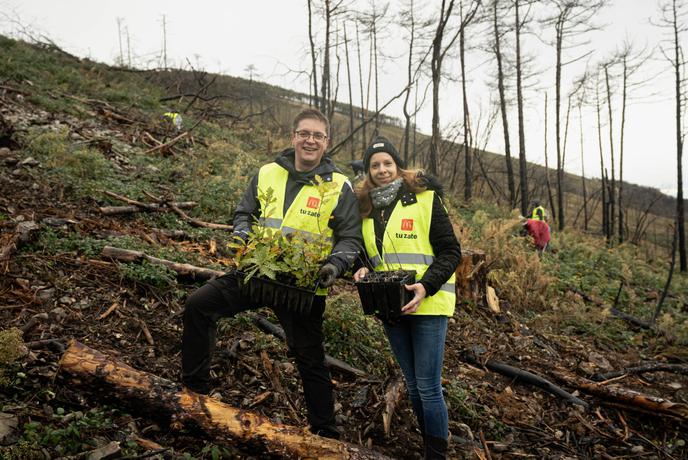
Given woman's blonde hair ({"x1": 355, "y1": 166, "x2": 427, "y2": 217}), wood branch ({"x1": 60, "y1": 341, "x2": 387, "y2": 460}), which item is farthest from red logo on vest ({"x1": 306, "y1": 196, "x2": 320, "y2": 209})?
wood branch ({"x1": 60, "y1": 341, "x2": 387, "y2": 460})

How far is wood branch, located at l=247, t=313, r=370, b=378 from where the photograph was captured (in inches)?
155

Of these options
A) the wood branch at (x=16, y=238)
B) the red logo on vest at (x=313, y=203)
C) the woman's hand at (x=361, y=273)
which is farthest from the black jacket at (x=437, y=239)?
the wood branch at (x=16, y=238)

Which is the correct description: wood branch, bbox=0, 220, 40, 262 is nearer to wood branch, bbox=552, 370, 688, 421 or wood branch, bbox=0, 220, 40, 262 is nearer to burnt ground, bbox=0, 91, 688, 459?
burnt ground, bbox=0, 91, 688, 459

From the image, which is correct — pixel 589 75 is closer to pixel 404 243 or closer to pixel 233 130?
pixel 233 130

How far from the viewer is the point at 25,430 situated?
2.25 metres

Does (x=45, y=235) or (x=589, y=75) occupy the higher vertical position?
(x=589, y=75)

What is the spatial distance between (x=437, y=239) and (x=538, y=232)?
974 cm

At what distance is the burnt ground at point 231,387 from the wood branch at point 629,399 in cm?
6

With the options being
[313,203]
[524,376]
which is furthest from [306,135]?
[524,376]

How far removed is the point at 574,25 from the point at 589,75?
567cm

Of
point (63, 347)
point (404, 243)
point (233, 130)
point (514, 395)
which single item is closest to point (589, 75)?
point (233, 130)

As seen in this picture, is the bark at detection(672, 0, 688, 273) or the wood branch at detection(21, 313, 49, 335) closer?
the wood branch at detection(21, 313, 49, 335)

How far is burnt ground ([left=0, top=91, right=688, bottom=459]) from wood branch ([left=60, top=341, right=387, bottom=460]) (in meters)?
0.09

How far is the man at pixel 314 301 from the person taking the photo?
8.63 ft
